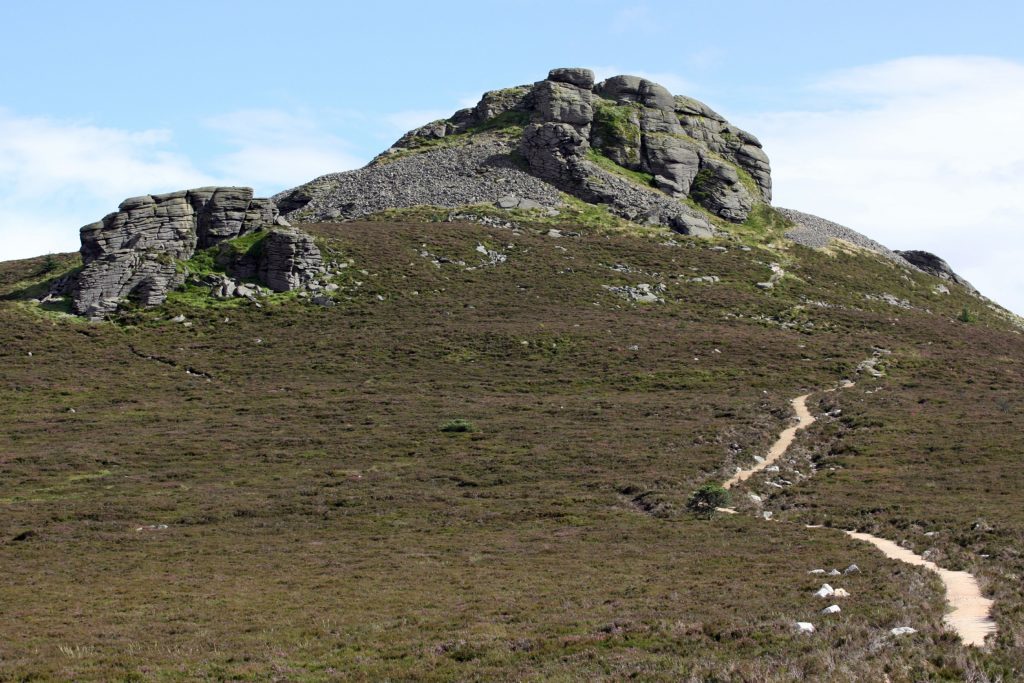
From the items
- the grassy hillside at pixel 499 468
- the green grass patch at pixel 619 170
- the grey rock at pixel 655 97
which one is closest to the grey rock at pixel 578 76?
the grey rock at pixel 655 97

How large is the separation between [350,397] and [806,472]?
1177 inches

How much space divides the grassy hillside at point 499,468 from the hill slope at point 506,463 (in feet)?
0.67

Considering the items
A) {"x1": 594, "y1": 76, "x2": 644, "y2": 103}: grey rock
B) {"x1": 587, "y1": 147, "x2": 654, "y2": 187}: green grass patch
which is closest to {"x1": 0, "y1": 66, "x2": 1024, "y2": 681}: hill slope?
{"x1": 587, "y1": 147, "x2": 654, "y2": 187}: green grass patch

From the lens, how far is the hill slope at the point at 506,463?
23359 mm

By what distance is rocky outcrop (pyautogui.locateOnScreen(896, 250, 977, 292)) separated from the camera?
117 m

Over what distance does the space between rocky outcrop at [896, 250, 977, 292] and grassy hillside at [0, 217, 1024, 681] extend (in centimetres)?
→ 1146

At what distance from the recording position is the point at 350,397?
6431cm

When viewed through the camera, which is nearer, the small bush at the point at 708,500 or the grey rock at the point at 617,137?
the small bush at the point at 708,500

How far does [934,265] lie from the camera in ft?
393

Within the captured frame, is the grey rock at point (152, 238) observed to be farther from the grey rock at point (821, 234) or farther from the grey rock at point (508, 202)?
the grey rock at point (821, 234)

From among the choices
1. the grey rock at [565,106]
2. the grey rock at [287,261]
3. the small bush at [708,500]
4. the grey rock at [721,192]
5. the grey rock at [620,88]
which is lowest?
the small bush at [708,500]

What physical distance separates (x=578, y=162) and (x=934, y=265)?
45.7m

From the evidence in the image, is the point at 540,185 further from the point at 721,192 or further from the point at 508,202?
the point at 721,192

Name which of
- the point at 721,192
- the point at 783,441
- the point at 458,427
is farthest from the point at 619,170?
the point at 783,441
